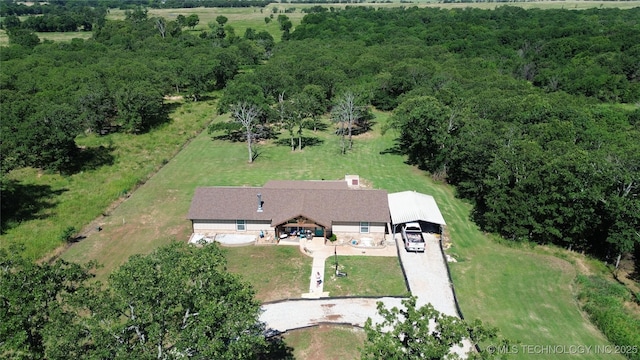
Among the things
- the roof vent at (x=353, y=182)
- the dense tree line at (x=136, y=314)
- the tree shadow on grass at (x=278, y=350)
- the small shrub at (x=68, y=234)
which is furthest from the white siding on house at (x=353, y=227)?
the small shrub at (x=68, y=234)

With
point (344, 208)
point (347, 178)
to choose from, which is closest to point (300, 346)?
point (344, 208)

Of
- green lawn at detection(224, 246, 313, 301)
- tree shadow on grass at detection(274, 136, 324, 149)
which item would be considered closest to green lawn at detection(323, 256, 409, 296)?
green lawn at detection(224, 246, 313, 301)

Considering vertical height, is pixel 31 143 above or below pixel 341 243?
above

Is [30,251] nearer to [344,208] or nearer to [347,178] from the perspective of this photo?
[344,208]

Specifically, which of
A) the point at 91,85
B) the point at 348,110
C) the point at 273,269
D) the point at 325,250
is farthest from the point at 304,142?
the point at 91,85

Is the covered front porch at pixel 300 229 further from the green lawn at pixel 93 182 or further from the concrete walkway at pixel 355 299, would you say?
the green lawn at pixel 93 182

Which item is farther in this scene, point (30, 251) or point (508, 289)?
point (30, 251)

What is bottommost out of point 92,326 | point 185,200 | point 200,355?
point 185,200
